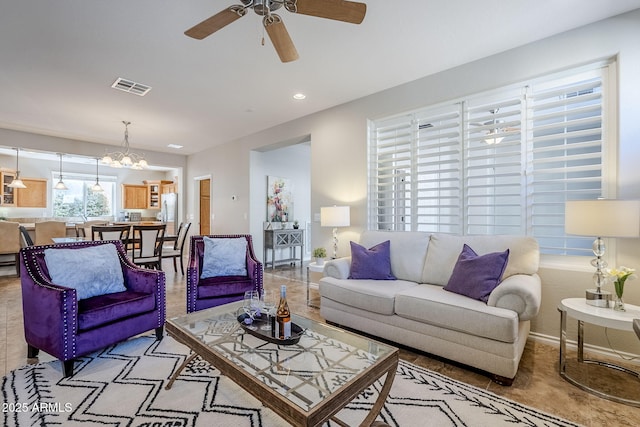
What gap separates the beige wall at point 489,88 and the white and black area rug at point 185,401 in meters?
1.42

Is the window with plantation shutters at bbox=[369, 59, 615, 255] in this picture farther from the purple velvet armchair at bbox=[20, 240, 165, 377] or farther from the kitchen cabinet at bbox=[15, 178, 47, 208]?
the kitchen cabinet at bbox=[15, 178, 47, 208]

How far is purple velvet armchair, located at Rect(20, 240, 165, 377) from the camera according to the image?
2.07m

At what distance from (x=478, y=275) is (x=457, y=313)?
1.36 ft

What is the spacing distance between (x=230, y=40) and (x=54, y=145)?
5563mm

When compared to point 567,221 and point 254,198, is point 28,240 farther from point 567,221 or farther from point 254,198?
point 567,221

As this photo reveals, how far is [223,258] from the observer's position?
3.38m

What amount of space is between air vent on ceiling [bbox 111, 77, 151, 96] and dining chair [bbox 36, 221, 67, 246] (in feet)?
11.6

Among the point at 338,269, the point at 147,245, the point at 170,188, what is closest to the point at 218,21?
the point at 338,269

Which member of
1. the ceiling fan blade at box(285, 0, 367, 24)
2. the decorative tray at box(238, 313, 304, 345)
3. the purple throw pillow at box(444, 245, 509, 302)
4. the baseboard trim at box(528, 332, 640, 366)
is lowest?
the baseboard trim at box(528, 332, 640, 366)

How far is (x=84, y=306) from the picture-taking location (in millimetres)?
2260

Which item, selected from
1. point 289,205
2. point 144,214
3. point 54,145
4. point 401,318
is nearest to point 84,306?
point 401,318

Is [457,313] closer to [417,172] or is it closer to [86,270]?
[417,172]

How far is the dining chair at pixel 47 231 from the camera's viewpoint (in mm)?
5459

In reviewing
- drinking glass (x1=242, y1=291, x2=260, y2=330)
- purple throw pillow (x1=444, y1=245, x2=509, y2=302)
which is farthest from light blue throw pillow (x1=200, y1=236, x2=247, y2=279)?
purple throw pillow (x1=444, y1=245, x2=509, y2=302)
